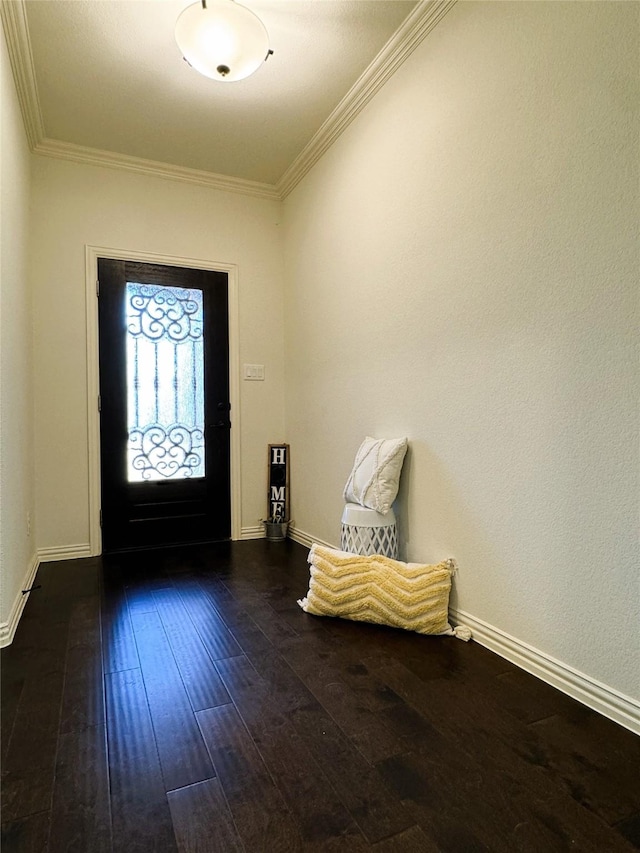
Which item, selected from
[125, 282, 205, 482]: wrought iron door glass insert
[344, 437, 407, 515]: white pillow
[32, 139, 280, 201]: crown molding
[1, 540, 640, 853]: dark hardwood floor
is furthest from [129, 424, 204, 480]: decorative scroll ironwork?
[32, 139, 280, 201]: crown molding

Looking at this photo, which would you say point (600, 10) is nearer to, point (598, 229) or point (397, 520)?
point (598, 229)

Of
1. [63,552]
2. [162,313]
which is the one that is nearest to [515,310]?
[162,313]

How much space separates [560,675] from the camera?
5.45 feet

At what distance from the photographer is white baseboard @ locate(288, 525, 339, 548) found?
344cm

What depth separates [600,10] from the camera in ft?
4.95

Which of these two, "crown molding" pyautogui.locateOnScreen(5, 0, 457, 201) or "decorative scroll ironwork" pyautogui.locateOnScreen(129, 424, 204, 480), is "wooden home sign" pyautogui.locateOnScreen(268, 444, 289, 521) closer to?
"decorative scroll ironwork" pyautogui.locateOnScreen(129, 424, 204, 480)

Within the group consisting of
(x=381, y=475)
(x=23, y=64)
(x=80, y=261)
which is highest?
(x=23, y=64)

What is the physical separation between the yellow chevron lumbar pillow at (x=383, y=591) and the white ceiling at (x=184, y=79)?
2479mm

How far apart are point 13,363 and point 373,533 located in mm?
1968

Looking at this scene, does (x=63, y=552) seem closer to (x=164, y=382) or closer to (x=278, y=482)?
(x=164, y=382)

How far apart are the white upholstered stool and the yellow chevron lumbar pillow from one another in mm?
173

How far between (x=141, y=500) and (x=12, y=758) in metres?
2.26

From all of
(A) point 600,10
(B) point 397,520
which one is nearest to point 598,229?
(A) point 600,10

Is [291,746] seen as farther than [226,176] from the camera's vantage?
No
